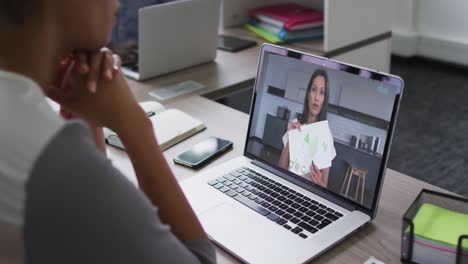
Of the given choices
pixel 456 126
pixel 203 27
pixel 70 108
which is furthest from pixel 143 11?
pixel 456 126

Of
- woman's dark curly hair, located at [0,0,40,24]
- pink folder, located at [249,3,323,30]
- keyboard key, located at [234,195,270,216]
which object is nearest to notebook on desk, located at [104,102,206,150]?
keyboard key, located at [234,195,270,216]

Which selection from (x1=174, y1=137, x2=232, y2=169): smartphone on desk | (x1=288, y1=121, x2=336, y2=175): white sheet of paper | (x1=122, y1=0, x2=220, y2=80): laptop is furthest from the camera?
(x1=122, y1=0, x2=220, y2=80): laptop

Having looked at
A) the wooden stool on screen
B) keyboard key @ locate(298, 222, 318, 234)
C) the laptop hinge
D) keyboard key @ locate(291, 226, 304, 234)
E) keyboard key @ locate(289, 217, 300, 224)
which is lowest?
keyboard key @ locate(291, 226, 304, 234)

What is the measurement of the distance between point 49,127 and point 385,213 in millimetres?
728

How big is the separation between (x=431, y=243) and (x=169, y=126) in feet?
2.62

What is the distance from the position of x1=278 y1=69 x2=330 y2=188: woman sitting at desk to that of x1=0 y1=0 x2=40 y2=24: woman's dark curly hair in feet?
2.07

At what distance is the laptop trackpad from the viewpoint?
3.09 ft

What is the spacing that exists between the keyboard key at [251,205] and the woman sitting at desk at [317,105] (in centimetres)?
12

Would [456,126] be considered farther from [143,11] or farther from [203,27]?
[143,11]

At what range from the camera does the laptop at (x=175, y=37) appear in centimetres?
176

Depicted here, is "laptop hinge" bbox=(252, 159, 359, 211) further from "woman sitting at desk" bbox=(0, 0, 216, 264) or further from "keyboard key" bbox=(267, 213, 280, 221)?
"woman sitting at desk" bbox=(0, 0, 216, 264)

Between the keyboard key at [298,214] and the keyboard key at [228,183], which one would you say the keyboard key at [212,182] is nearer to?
the keyboard key at [228,183]

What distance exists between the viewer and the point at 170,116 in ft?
4.97

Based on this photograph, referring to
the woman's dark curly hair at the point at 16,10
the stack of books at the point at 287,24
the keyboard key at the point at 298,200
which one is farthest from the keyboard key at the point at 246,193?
the stack of books at the point at 287,24
